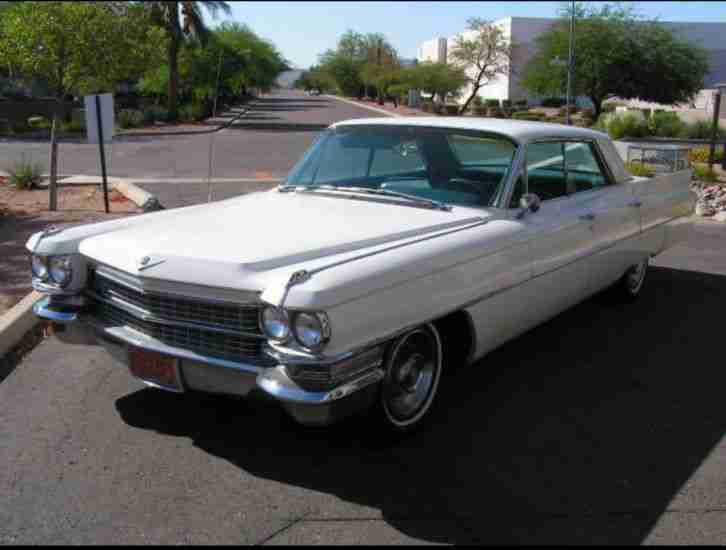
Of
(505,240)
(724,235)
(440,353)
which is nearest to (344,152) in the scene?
(505,240)

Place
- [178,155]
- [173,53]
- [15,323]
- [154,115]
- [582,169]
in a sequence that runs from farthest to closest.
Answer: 1. [173,53]
2. [154,115]
3. [178,155]
4. [582,169]
5. [15,323]

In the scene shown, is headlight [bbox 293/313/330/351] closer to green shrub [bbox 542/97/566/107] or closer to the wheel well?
the wheel well

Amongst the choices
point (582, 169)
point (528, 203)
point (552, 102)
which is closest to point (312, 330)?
point (528, 203)

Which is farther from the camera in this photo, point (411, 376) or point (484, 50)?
point (484, 50)

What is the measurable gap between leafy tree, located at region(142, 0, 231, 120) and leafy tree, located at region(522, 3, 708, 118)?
670 inches

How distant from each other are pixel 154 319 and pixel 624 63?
126 feet

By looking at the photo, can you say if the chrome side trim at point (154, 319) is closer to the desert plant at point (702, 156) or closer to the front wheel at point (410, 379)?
the front wheel at point (410, 379)

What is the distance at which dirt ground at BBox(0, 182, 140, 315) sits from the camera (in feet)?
22.8

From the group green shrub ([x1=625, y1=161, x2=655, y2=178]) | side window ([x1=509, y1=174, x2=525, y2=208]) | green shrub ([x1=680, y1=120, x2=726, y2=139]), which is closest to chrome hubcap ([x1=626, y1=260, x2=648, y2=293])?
side window ([x1=509, y1=174, x2=525, y2=208])

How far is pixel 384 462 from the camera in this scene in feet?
12.8

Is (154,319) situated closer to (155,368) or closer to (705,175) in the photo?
(155,368)

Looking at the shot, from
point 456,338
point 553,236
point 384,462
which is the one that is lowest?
point 384,462

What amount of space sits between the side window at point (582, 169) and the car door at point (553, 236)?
0.09 metres

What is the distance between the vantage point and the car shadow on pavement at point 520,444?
11.3 feet
